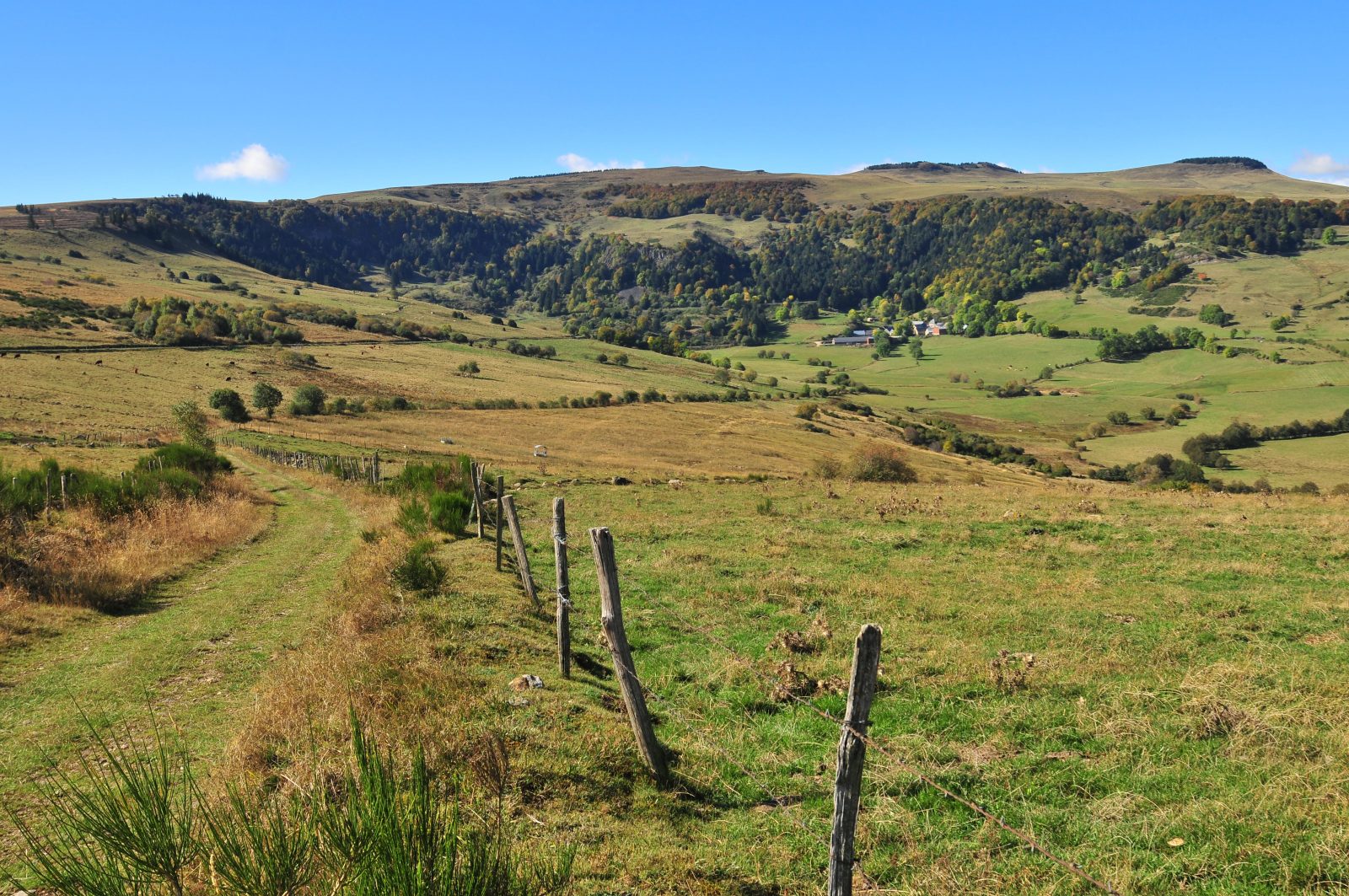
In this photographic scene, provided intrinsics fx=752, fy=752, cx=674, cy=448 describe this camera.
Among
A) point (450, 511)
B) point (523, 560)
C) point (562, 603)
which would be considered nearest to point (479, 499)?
point (450, 511)

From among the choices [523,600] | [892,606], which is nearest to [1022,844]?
[892,606]

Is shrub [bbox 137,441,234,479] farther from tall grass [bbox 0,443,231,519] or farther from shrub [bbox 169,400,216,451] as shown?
shrub [bbox 169,400,216,451]

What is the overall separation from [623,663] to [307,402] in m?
71.6

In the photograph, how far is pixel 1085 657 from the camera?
10977 mm

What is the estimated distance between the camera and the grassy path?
376 inches

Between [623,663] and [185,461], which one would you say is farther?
[185,461]

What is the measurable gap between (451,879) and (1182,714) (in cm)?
830

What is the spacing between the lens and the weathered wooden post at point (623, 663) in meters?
7.80

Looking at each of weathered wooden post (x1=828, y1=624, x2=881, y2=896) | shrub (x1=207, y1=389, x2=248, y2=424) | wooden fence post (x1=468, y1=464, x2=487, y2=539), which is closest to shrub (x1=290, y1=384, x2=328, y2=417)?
shrub (x1=207, y1=389, x2=248, y2=424)

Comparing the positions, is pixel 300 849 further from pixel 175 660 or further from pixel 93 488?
pixel 93 488

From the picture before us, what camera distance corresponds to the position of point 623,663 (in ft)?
25.7

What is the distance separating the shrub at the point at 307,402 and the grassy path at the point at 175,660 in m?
53.2

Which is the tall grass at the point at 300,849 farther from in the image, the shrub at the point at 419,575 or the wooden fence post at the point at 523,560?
the shrub at the point at 419,575

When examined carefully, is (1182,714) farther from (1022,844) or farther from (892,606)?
(892,606)
